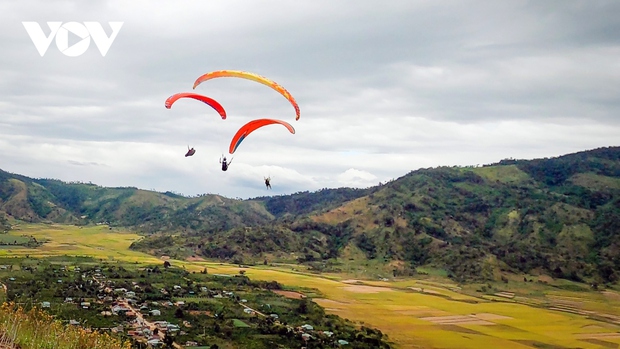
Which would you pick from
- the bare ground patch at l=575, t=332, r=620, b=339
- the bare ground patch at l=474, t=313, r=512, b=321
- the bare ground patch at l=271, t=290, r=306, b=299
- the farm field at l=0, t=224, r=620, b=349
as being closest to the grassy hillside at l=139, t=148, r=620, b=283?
the farm field at l=0, t=224, r=620, b=349

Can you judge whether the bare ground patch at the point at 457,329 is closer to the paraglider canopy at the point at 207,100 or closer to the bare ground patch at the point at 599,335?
the bare ground patch at the point at 599,335

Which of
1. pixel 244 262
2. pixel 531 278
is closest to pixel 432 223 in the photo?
pixel 531 278

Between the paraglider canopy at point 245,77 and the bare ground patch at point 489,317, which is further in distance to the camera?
the bare ground patch at point 489,317

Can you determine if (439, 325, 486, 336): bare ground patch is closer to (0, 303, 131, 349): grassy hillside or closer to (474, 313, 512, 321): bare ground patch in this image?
(474, 313, 512, 321): bare ground patch

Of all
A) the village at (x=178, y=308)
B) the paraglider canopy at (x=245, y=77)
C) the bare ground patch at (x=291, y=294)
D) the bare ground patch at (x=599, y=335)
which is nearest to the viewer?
the paraglider canopy at (x=245, y=77)

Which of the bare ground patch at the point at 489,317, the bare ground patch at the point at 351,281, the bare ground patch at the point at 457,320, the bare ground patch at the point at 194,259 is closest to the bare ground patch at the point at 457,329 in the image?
the bare ground patch at the point at 457,320

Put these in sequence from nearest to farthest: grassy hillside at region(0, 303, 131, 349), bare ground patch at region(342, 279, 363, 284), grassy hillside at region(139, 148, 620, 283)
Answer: grassy hillside at region(0, 303, 131, 349), bare ground patch at region(342, 279, 363, 284), grassy hillside at region(139, 148, 620, 283)

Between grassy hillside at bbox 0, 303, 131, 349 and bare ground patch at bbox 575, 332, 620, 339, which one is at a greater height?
grassy hillside at bbox 0, 303, 131, 349
